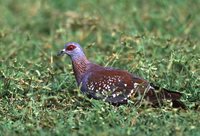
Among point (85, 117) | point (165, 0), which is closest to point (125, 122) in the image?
point (85, 117)

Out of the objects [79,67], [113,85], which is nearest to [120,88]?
[113,85]

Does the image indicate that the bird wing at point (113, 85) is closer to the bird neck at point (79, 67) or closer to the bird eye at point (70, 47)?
the bird neck at point (79, 67)

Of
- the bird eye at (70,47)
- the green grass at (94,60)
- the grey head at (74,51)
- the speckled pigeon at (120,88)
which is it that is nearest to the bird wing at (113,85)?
the speckled pigeon at (120,88)

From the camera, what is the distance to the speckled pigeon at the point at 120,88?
25.4 ft

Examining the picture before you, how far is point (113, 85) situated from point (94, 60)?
215cm

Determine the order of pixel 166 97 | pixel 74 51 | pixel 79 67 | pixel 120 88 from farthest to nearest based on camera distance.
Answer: pixel 74 51 → pixel 79 67 → pixel 120 88 → pixel 166 97

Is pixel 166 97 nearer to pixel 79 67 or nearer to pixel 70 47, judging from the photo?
→ pixel 79 67

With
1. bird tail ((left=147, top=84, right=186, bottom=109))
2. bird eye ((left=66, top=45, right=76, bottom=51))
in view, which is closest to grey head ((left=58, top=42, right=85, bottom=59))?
bird eye ((left=66, top=45, right=76, bottom=51))

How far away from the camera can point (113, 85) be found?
313 inches

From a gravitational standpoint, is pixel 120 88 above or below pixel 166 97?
above

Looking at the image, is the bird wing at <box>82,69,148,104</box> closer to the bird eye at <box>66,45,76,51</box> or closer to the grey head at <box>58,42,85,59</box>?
the grey head at <box>58,42,85,59</box>

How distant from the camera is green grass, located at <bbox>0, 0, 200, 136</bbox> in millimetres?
7156

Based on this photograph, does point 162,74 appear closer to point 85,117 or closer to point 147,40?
point 147,40

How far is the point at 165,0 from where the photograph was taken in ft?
41.5
